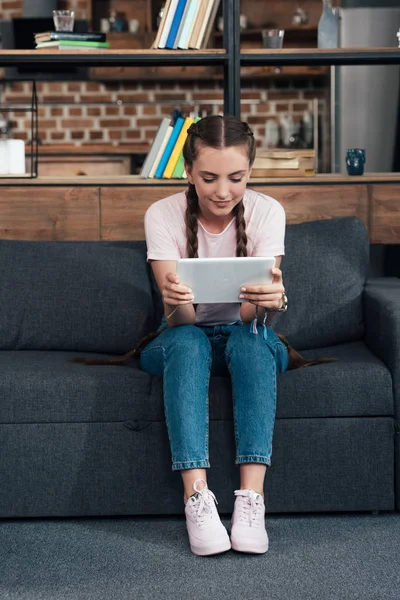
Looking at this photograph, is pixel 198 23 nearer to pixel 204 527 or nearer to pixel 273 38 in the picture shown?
pixel 273 38

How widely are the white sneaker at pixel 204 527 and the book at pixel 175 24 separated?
1.73 meters

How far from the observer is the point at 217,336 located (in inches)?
91.3

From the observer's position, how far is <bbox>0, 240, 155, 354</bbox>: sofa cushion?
268cm

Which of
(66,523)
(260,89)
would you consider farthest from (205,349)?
(260,89)

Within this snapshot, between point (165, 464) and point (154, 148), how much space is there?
4.47 feet

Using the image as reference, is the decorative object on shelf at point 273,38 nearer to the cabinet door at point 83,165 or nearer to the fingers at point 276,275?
the fingers at point 276,275

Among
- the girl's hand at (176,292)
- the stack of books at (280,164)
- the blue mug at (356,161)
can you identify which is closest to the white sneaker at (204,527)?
the girl's hand at (176,292)

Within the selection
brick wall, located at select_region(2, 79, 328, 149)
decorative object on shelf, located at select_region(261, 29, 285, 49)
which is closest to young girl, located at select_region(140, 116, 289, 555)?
decorative object on shelf, located at select_region(261, 29, 285, 49)

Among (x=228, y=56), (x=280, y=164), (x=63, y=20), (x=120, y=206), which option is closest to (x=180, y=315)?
(x=120, y=206)

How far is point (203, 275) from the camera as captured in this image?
2.07m

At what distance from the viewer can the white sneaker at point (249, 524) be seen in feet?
6.57

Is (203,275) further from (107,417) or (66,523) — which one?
(66,523)

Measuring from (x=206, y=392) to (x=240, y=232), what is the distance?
1.56 ft

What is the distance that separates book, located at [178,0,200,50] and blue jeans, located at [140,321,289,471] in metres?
1.35
